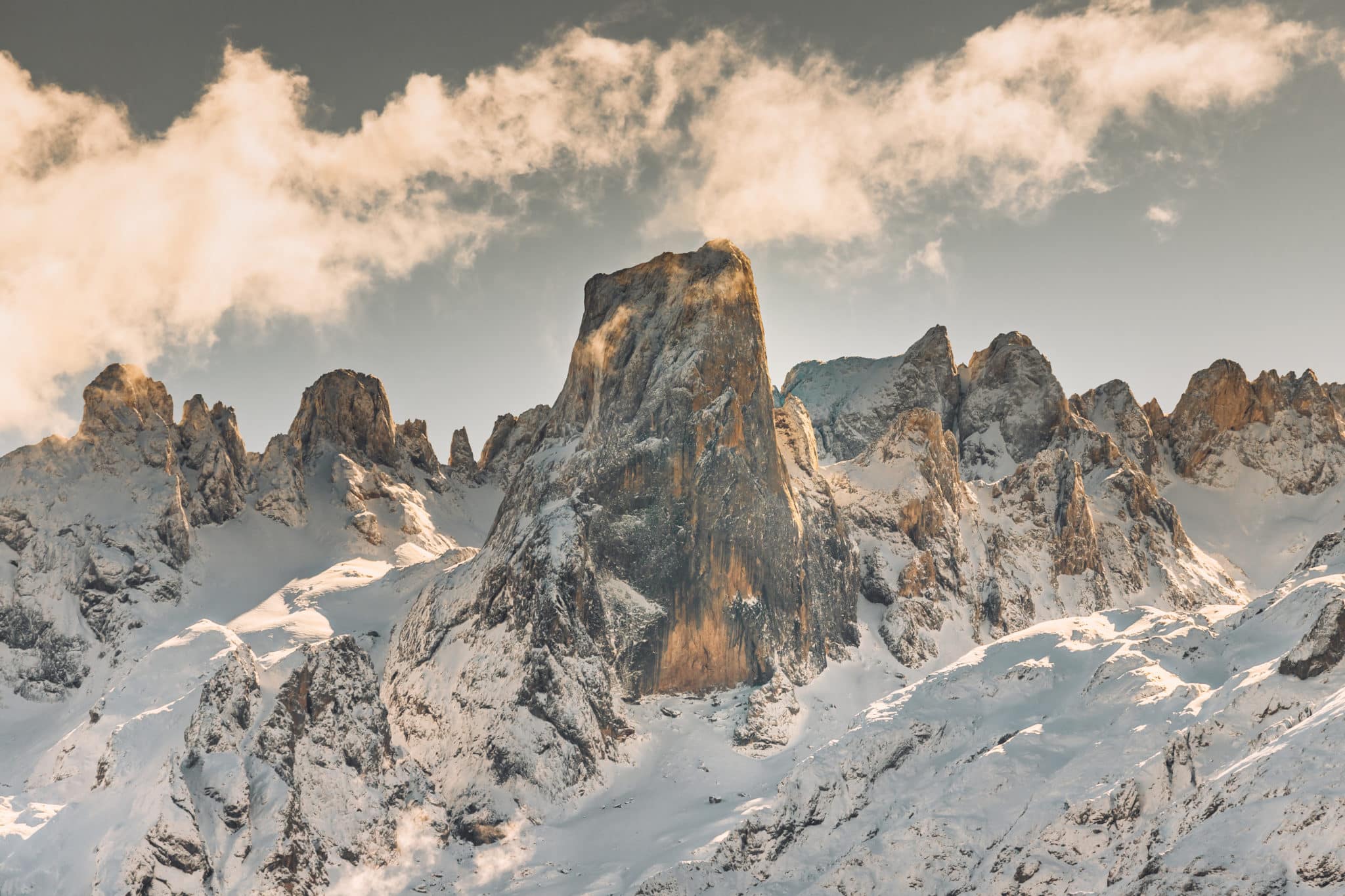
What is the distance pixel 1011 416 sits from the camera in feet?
637

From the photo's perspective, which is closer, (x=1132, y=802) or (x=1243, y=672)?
(x=1132, y=802)

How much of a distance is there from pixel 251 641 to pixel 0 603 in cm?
2933

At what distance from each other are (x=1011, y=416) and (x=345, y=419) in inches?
4445

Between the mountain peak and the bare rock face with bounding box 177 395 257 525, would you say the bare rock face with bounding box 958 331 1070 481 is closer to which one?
the bare rock face with bounding box 177 395 257 525

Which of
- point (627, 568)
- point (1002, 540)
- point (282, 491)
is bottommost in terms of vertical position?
point (1002, 540)

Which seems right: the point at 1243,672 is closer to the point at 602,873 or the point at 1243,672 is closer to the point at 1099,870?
the point at 1099,870

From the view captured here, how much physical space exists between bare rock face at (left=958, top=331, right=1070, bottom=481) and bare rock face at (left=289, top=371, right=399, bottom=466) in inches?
3851

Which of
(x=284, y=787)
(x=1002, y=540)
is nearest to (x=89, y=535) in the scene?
(x=284, y=787)

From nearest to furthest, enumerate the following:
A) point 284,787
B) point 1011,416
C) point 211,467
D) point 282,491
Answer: point 284,787 < point 211,467 < point 282,491 < point 1011,416

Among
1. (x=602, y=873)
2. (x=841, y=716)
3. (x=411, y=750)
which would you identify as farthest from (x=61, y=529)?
(x=841, y=716)

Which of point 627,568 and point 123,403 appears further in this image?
point 123,403

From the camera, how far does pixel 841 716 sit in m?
114

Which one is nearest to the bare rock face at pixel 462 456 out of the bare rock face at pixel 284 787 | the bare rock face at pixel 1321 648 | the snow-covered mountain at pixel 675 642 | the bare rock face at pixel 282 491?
the snow-covered mountain at pixel 675 642

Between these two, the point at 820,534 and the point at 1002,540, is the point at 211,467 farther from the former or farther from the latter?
the point at 1002,540
